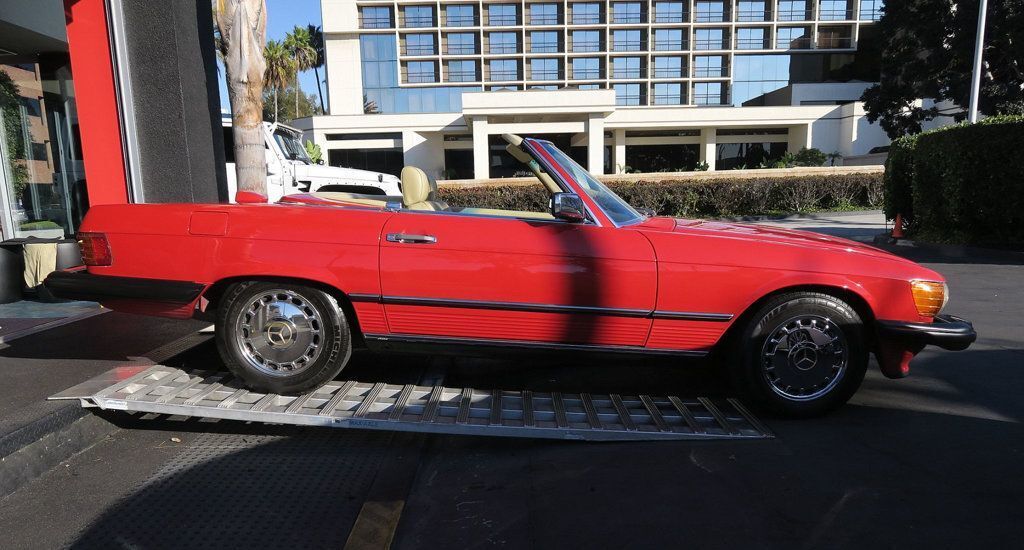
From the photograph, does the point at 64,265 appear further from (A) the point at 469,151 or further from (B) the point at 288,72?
(B) the point at 288,72

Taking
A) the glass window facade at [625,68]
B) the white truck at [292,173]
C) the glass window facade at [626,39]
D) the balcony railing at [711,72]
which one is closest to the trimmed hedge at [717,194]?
the white truck at [292,173]

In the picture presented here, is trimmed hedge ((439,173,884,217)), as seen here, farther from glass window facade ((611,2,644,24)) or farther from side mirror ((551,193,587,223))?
glass window facade ((611,2,644,24))

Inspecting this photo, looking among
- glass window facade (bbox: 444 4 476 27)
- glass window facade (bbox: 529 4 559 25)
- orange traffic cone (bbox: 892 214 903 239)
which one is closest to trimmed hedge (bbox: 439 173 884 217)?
orange traffic cone (bbox: 892 214 903 239)

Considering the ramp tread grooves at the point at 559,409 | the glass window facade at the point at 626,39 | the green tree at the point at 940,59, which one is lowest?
the ramp tread grooves at the point at 559,409

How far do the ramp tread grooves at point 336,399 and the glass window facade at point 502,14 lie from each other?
53.9 meters

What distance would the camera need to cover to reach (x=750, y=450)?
9.62ft

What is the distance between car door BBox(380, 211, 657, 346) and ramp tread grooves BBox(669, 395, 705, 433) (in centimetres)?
49

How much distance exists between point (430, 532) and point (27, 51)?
1015 centimetres

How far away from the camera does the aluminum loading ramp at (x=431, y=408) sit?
9.78 ft

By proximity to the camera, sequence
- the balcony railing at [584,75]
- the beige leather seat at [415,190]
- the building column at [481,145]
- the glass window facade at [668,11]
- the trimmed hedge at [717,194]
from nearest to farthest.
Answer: the beige leather seat at [415,190] → the trimmed hedge at [717,194] → the building column at [481,145] → the glass window facade at [668,11] → the balcony railing at [584,75]

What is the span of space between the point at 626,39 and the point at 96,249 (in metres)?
54.7

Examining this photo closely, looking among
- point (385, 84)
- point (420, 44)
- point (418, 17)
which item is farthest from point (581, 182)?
point (418, 17)

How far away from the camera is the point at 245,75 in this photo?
5.69 meters

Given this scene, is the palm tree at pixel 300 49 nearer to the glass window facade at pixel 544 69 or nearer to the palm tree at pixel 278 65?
the palm tree at pixel 278 65
